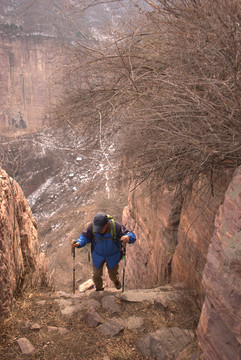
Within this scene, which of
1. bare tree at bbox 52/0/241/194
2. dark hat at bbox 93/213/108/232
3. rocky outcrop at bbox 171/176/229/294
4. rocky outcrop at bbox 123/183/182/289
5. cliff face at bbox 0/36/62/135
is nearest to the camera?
bare tree at bbox 52/0/241/194

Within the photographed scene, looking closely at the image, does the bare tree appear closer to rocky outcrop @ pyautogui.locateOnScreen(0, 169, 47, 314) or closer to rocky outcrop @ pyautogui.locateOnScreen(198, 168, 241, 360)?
rocky outcrop @ pyautogui.locateOnScreen(198, 168, 241, 360)

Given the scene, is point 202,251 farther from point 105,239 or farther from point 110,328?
point 110,328

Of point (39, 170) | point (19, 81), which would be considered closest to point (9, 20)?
point (19, 81)

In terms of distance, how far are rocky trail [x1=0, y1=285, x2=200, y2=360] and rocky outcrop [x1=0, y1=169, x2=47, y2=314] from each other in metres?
0.22

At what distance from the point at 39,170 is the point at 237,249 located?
1840 cm

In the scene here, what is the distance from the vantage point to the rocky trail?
257cm

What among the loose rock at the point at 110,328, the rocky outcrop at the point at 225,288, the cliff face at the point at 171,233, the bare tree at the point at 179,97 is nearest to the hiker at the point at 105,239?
the cliff face at the point at 171,233

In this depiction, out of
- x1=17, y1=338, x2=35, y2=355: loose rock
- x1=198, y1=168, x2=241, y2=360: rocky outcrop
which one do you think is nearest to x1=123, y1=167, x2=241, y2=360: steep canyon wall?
x1=198, y1=168, x2=241, y2=360: rocky outcrop

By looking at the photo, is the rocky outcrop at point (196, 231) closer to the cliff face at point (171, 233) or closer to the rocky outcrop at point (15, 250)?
the cliff face at point (171, 233)

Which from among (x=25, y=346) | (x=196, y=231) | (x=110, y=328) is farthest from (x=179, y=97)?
(x=25, y=346)

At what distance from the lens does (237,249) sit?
1.78 m

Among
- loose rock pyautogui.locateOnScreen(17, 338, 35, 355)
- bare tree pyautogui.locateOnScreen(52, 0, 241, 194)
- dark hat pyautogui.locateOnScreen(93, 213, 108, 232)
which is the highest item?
bare tree pyautogui.locateOnScreen(52, 0, 241, 194)

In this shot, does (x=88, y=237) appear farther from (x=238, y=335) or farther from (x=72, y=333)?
(x=238, y=335)

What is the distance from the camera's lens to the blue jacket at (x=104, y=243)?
12.4 feet
